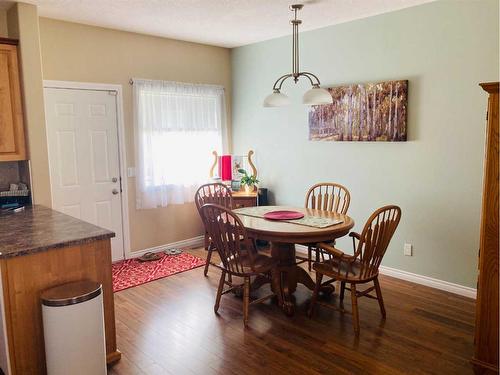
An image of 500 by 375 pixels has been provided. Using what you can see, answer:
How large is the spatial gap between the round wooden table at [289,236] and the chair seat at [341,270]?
20cm

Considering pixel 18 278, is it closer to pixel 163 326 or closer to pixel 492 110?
pixel 163 326

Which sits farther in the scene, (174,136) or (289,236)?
(174,136)

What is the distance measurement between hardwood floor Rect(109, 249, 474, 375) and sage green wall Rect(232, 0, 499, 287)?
58cm

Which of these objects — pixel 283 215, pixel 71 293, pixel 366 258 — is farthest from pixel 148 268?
pixel 366 258

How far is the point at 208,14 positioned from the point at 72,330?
3064mm

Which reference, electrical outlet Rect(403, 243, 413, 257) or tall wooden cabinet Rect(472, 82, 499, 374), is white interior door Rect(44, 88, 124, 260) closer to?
electrical outlet Rect(403, 243, 413, 257)

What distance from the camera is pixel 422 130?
12.4 feet

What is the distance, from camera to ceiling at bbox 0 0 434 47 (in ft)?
11.7

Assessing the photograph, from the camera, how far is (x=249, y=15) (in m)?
3.97

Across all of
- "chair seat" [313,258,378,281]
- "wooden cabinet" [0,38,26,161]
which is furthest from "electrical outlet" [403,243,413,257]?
"wooden cabinet" [0,38,26,161]

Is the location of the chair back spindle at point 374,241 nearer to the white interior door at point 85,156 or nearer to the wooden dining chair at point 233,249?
the wooden dining chair at point 233,249

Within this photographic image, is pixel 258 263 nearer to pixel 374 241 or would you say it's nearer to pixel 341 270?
pixel 341 270

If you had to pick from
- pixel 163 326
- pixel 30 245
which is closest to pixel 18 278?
pixel 30 245

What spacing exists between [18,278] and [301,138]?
11.2 ft
